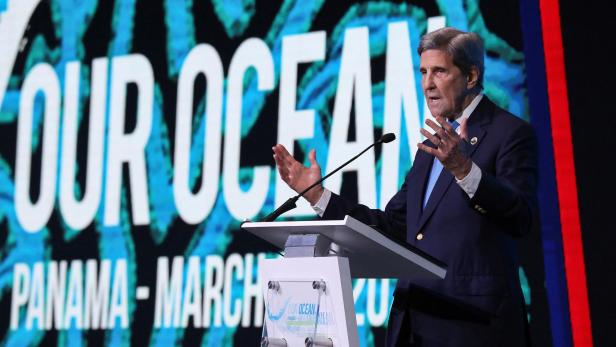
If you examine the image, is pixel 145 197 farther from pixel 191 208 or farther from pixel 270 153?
pixel 270 153

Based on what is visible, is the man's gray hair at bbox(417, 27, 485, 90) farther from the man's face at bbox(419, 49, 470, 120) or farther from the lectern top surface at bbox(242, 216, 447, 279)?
the lectern top surface at bbox(242, 216, 447, 279)

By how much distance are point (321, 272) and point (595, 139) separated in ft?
6.39

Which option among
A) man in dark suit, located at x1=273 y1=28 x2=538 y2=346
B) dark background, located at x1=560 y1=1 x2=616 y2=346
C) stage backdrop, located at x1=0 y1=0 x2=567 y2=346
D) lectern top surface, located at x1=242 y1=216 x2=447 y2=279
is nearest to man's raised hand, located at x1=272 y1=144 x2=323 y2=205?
man in dark suit, located at x1=273 y1=28 x2=538 y2=346

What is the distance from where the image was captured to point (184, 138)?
4.65 metres

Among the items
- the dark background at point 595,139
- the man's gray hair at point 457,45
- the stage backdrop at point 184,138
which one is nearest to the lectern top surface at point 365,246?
the man's gray hair at point 457,45

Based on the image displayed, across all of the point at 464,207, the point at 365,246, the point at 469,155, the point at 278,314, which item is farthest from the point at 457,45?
the point at 278,314

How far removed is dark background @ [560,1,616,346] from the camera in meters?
3.45

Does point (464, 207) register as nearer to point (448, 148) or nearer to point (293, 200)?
point (448, 148)

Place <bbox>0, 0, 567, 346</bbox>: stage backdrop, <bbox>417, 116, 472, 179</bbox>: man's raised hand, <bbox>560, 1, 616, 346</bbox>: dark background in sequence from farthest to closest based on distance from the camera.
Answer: <bbox>0, 0, 567, 346</bbox>: stage backdrop → <bbox>560, 1, 616, 346</bbox>: dark background → <bbox>417, 116, 472, 179</bbox>: man's raised hand

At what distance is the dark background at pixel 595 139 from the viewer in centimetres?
345

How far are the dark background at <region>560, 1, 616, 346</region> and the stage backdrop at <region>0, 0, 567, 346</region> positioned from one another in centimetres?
26

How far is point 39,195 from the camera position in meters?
5.04

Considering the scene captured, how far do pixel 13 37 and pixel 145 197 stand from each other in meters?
1.37

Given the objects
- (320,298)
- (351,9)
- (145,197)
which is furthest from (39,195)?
(320,298)
